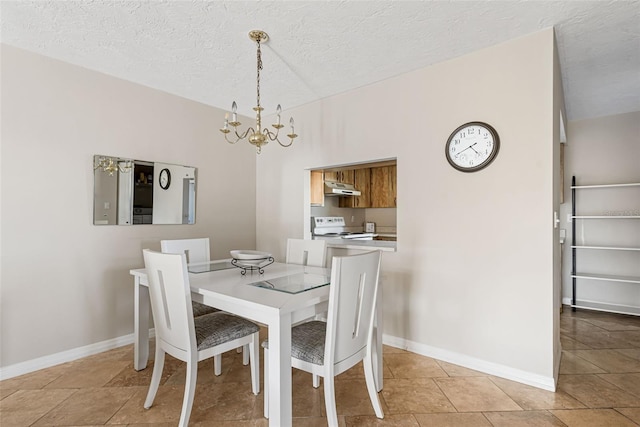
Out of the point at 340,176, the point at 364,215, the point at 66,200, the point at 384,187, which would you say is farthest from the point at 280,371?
the point at 364,215

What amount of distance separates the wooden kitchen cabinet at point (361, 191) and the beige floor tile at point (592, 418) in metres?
4.00

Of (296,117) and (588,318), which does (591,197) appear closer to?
(588,318)

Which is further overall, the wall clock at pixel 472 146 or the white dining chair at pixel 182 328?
the wall clock at pixel 472 146

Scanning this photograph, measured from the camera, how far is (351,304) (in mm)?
1646

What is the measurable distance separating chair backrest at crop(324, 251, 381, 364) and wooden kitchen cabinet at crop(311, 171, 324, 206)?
2.48 meters

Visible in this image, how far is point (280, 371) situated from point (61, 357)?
7.22 ft

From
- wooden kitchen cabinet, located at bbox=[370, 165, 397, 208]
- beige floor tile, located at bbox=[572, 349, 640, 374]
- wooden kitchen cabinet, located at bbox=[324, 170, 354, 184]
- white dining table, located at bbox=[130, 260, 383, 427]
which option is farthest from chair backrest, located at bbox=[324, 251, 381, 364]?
wooden kitchen cabinet, located at bbox=[370, 165, 397, 208]

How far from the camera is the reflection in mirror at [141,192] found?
2.77 meters

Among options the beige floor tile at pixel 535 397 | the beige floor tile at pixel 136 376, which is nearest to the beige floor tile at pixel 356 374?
the beige floor tile at pixel 535 397

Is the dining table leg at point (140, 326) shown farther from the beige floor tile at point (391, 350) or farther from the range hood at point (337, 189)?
the range hood at point (337, 189)

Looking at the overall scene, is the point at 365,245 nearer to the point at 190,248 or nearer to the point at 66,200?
the point at 190,248

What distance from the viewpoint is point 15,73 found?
235cm

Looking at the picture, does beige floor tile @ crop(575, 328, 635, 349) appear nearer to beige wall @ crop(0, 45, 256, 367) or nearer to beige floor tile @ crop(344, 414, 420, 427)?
beige floor tile @ crop(344, 414, 420, 427)

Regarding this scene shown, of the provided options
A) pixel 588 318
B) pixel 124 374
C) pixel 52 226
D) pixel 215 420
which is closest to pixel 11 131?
pixel 52 226
